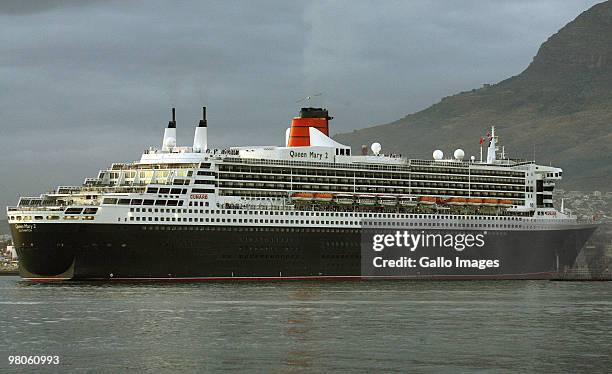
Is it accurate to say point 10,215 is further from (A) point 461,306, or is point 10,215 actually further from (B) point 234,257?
(A) point 461,306

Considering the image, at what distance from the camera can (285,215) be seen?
310 ft

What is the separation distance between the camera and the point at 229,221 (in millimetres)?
91625

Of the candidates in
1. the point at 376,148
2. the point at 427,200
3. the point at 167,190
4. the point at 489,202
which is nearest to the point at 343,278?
the point at 427,200

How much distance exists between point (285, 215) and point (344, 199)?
6120 mm

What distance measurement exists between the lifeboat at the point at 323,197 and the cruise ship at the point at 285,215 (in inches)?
3.0

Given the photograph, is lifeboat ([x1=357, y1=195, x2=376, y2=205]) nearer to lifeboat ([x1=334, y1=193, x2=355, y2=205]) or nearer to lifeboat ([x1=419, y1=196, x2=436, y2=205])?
lifeboat ([x1=334, y1=193, x2=355, y2=205])

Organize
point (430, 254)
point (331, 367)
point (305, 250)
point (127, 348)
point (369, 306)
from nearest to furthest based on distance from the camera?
point (331, 367), point (127, 348), point (369, 306), point (305, 250), point (430, 254)

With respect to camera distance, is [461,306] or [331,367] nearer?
[331,367]

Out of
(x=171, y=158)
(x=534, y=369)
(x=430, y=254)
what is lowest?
(x=534, y=369)

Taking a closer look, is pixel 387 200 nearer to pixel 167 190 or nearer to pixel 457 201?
pixel 457 201

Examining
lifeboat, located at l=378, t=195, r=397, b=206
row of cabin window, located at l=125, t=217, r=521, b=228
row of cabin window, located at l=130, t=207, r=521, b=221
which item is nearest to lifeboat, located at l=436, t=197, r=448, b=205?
row of cabin window, located at l=130, t=207, r=521, b=221

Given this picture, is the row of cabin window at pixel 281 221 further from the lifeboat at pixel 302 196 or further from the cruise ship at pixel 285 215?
the lifeboat at pixel 302 196

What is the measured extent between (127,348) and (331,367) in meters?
9.59

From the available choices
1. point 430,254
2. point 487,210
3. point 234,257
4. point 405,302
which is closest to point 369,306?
point 405,302
